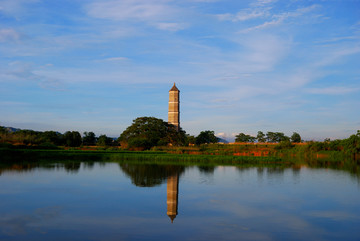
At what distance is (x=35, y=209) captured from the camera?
44.2ft

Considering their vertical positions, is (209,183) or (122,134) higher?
(122,134)

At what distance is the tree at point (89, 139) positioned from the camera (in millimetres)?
73750

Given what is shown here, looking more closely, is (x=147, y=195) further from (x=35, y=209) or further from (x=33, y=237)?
(x=33, y=237)

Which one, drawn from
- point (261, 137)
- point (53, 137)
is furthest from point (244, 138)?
point (53, 137)

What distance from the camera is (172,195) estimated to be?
17359mm

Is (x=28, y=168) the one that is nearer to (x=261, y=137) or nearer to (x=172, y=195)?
(x=172, y=195)

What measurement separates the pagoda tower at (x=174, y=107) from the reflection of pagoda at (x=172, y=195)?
51.2 meters

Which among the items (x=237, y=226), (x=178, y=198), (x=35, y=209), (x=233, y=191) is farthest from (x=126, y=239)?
(x=233, y=191)

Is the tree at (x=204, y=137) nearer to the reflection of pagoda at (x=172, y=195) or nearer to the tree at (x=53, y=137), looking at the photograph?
the tree at (x=53, y=137)

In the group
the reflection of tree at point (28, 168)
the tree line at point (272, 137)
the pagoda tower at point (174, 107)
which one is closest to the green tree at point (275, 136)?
the tree line at point (272, 137)

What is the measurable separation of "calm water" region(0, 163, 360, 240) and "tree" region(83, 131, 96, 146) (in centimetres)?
5131

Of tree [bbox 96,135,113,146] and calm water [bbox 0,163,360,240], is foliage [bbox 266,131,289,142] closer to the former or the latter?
tree [bbox 96,135,113,146]

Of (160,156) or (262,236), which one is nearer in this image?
(262,236)

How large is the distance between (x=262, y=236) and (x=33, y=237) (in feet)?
23.4
